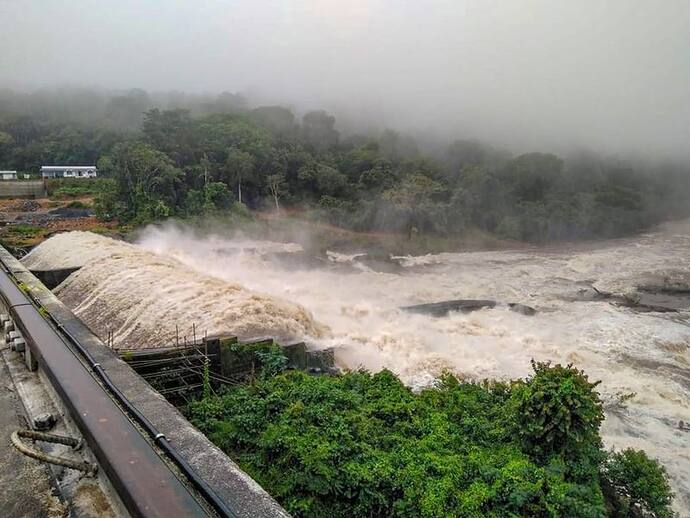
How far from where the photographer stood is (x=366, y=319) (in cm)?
1614

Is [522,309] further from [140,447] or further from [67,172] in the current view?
[67,172]

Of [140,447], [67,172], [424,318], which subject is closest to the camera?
[140,447]

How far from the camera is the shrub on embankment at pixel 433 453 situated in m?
6.14

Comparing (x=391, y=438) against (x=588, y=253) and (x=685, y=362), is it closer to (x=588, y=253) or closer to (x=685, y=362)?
(x=685, y=362)

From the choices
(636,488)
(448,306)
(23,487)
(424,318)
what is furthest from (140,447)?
(448,306)

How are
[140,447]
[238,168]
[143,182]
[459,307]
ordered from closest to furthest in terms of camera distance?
[140,447] → [459,307] → [143,182] → [238,168]

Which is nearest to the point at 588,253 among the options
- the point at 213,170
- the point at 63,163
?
the point at 213,170

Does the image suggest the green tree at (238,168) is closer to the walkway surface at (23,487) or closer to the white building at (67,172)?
the white building at (67,172)

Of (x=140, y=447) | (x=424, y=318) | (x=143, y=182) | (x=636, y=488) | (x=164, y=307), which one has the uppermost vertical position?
(x=140, y=447)

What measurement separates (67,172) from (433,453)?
55672mm

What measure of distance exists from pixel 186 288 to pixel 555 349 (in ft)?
35.0

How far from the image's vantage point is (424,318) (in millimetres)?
16688

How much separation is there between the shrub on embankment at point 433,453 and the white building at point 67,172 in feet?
170

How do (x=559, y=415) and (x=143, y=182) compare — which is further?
(x=143, y=182)
